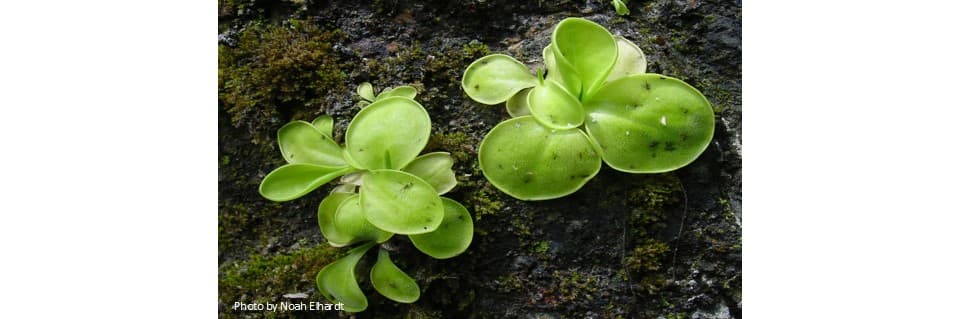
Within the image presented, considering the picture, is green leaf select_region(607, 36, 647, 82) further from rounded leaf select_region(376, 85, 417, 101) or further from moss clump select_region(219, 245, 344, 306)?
moss clump select_region(219, 245, 344, 306)

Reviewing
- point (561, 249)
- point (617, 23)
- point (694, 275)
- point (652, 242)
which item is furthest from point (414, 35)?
point (694, 275)

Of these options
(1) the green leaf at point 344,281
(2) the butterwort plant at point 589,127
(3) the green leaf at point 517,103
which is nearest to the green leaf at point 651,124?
(2) the butterwort plant at point 589,127

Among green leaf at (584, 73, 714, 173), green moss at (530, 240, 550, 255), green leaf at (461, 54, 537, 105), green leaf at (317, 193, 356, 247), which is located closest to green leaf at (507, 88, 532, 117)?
green leaf at (461, 54, 537, 105)

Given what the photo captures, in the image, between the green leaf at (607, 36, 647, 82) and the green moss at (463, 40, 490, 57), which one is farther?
the green moss at (463, 40, 490, 57)

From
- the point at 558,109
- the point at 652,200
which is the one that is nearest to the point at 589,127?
the point at 558,109

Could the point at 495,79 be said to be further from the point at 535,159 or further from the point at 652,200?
the point at 652,200

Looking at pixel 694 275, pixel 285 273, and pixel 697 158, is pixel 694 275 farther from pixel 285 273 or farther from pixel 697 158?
pixel 285 273

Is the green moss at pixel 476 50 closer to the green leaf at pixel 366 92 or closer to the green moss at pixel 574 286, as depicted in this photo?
the green leaf at pixel 366 92
